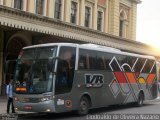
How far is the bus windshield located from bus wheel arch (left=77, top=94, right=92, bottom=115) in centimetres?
235

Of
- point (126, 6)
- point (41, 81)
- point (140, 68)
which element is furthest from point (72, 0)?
point (41, 81)

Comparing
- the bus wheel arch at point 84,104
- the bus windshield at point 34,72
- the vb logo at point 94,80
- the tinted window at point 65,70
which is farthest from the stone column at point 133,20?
the bus windshield at point 34,72

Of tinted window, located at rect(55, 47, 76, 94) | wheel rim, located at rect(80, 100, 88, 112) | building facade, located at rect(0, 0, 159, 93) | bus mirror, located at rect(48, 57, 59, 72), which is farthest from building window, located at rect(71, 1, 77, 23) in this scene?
bus mirror, located at rect(48, 57, 59, 72)

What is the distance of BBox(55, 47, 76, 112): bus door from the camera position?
1619cm

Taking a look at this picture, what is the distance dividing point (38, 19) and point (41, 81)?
8012 millimetres

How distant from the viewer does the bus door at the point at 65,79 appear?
16.2 m

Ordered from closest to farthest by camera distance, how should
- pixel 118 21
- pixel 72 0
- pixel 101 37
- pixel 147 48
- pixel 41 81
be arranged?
pixel 41 81 → pixel 101 37 → pixel 72 0 → pixel 147 48 → pixel 118 21

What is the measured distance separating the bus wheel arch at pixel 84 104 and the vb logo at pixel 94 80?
1.99 ft

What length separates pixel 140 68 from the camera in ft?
77.7

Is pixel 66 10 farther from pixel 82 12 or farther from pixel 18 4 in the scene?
pixel 18 4

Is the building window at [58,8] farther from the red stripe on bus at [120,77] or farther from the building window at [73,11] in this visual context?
the red stripe on bus at [120,77]

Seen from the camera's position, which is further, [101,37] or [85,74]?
[101,37]

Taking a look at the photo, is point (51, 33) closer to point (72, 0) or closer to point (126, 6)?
point (72, 0)

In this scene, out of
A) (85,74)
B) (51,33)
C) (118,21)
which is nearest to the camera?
(85,74)
